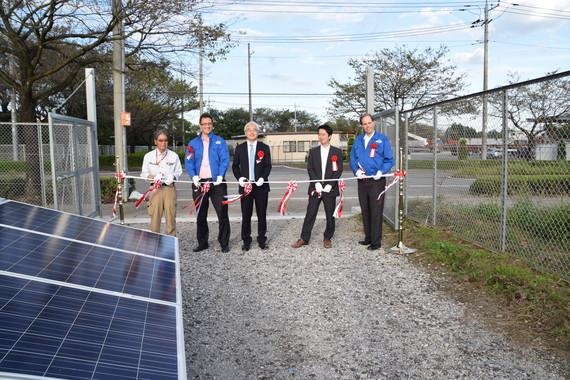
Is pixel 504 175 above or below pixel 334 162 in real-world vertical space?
below

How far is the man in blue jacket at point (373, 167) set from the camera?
24.6ft

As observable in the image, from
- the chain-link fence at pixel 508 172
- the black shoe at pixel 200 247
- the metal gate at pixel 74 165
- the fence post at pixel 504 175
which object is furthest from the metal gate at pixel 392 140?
the metal gate at pixel 74 165

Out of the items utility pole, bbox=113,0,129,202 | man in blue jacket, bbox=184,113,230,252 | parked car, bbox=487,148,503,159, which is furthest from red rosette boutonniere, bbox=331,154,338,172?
utility pole, bbox=113,0,129,202

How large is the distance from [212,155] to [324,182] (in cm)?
184

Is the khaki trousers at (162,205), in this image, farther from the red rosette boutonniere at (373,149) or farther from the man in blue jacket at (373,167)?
the red rosette boutonniere at (373,149)

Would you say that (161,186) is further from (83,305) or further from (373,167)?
(83,305)

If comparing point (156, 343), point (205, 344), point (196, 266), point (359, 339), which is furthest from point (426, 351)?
point (196, 266)

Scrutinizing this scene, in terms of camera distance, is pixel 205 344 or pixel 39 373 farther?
pixel 205 344

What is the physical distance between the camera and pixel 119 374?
1818 mm

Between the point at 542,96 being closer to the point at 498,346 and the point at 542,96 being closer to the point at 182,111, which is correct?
the point at 498,346

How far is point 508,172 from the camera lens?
611 cm

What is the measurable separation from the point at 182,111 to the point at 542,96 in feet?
132

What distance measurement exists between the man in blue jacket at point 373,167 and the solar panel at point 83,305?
4267mm

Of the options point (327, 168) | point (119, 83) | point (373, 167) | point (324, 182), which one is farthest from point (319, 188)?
point (119, 83)
